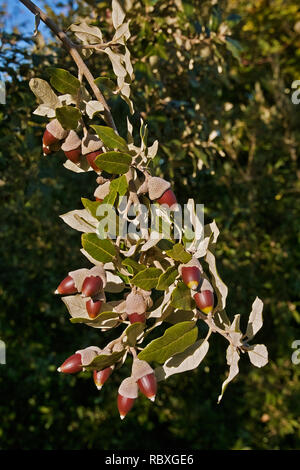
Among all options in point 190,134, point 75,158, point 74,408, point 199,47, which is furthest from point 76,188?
point 75,158

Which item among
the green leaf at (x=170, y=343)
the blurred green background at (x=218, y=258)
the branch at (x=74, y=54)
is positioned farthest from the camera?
the blurred green background at (x=218, y=258)

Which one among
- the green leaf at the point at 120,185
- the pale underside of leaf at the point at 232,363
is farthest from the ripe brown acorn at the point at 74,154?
the pale underside of leaf at the point at 232,363

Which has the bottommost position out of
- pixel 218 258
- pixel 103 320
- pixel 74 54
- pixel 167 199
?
pixel 218 258

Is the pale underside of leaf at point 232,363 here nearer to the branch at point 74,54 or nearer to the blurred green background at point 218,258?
the branch at point 74,54

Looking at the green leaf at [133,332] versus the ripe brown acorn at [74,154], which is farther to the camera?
the ripe brown acorn at [74,154]

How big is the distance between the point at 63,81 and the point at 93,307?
0.29m

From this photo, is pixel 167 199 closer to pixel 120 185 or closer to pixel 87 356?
pixel 120 185

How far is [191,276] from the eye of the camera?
1.85ft

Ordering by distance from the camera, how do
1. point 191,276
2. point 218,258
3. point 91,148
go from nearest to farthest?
point 191,276 → point 91,148 → point 218,258

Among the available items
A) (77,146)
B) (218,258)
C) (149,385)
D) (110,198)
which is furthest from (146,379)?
(218,258)

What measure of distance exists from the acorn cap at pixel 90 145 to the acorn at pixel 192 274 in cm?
21

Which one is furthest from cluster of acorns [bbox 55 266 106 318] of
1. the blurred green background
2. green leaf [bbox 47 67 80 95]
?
the blurred green background

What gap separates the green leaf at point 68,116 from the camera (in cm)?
63

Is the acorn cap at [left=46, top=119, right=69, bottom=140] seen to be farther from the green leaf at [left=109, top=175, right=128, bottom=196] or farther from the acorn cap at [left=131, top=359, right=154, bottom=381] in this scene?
the acorn cap at [left=131, top=359, right=154, bottom=381]
